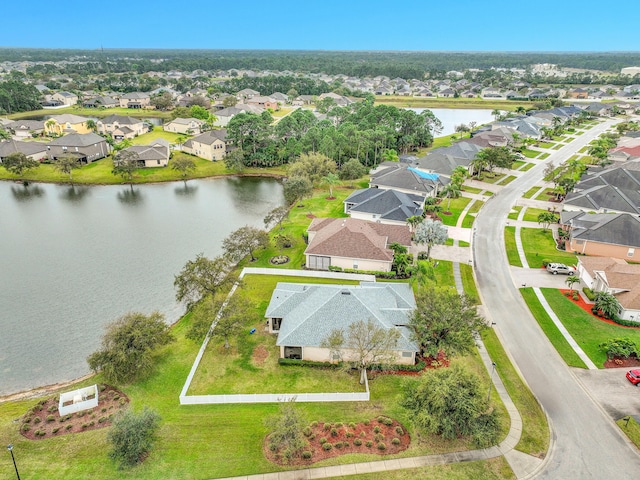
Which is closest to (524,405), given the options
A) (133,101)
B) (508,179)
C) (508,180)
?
(508,180)

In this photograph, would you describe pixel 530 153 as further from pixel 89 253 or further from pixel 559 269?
pixel 89 253

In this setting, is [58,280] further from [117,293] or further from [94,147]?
[94,147]

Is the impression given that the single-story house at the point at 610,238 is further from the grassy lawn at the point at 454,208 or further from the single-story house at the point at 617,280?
the grassy lawn at the point at 454,208

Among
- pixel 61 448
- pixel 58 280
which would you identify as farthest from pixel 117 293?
pixel 61 448

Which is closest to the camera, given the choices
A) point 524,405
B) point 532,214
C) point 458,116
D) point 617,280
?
point 524,405

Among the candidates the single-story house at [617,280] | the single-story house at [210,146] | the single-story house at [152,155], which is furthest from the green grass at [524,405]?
the single-story house at [152,155]
